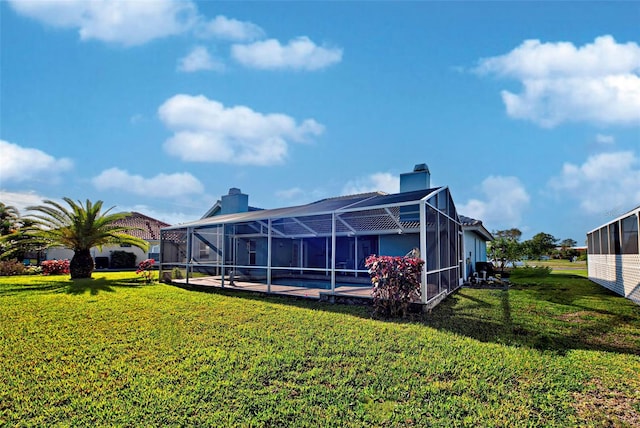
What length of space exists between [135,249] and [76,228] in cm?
1419

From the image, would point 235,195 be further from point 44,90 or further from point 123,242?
point 44,90

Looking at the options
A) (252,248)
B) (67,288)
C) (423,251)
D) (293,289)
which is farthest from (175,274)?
(423,251)

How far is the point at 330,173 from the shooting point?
18.7 metres

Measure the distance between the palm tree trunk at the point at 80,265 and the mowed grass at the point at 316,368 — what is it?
27.9 feet

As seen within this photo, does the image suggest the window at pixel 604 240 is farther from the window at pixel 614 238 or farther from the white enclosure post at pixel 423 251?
the white enclosure post at pixel 423 251

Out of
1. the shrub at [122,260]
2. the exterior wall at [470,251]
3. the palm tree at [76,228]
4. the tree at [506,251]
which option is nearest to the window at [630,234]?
the exterior wall at [470,251]

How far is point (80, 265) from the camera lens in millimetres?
16312

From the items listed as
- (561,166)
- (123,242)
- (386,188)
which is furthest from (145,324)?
(561,166)

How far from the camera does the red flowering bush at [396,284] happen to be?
8.11m

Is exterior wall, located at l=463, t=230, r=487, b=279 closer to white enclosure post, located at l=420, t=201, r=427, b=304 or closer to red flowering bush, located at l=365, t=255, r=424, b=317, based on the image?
white enclosure post, located at l=420, t=201, r=427, b=304

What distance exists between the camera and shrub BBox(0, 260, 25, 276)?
787 inches

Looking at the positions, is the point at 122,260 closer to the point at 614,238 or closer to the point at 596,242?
the point at 614,238

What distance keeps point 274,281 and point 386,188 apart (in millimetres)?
9946

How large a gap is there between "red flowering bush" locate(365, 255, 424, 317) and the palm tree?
1369cm
